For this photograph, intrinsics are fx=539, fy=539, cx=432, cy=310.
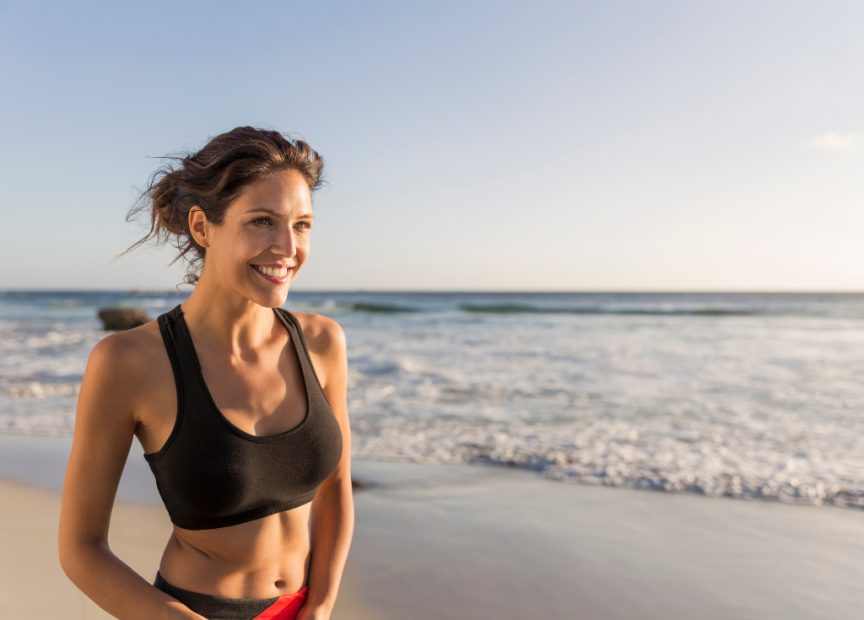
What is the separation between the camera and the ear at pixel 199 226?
1697 millimetres

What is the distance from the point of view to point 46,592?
3213 millimetres

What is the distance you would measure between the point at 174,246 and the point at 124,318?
20784mm

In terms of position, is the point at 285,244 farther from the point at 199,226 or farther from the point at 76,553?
the point at 76,553

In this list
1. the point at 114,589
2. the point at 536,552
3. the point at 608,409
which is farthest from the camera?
the point at 608,409

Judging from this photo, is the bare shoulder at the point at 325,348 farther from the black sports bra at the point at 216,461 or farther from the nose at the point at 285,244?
the nose at the point at 285,244

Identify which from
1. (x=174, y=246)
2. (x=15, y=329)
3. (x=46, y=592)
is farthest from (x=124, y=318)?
(x=174, y=246)

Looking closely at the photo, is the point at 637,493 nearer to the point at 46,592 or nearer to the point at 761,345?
the point at 46,592

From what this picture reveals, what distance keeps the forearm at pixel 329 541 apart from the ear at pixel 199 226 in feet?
3.24

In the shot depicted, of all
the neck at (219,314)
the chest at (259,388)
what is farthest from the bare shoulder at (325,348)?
the neck at (219,314)

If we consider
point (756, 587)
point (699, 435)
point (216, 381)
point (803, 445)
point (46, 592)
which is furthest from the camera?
point (699, 435)

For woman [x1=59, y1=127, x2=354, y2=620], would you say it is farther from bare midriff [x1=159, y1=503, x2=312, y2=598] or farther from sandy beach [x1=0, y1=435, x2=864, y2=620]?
sandy beach [x1=0, y1=435, x2=864, y2=620]

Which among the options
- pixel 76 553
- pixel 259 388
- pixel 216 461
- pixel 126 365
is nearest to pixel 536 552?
pixel 259 388

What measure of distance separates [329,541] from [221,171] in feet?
4.27

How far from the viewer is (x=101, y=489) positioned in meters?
1.49
